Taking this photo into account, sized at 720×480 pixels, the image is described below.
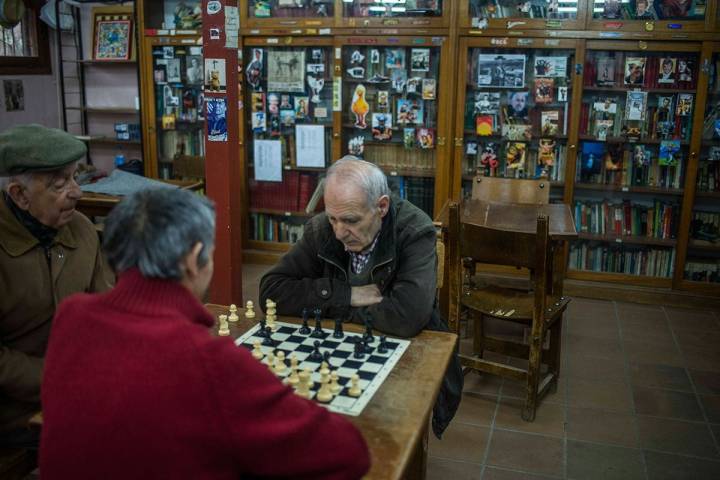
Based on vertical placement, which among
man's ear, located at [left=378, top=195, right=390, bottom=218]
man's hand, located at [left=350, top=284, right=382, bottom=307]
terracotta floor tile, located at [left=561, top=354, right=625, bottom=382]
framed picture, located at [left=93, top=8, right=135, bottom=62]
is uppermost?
framed picture, located at [left=93, top=8, right=135, bottom=62]

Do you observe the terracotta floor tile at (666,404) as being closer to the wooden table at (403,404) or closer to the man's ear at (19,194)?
the wooden table at (403,404)

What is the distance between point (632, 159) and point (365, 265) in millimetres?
3527

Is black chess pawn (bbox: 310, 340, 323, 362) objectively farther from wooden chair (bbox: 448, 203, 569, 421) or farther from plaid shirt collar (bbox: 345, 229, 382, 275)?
wooden chair (bbox: 448, 203, 569, 421)

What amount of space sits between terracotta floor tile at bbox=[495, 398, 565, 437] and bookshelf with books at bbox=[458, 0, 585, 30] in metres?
2.82

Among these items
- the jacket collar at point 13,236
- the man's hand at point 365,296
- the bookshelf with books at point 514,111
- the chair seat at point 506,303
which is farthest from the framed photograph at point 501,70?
the jacket collar at point 13,236

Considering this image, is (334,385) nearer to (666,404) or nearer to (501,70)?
(666,404)

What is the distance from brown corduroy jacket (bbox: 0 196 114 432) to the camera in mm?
2047

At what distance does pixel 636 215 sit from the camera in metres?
5.26

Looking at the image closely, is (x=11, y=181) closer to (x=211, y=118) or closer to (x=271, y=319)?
(x=271, y=319)

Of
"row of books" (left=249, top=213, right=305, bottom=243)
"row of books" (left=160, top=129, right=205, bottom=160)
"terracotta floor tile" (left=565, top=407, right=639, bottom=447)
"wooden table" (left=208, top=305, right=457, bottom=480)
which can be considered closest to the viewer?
"wooden table" (left=208, top=305, right=457, bottom=480)

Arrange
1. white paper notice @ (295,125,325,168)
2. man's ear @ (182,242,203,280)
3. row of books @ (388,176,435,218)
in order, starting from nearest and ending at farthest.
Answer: man's ear @ (182,242,203,280) → row of books @ (388,176,435,218) → white paper notice @ (295,125,325,168)

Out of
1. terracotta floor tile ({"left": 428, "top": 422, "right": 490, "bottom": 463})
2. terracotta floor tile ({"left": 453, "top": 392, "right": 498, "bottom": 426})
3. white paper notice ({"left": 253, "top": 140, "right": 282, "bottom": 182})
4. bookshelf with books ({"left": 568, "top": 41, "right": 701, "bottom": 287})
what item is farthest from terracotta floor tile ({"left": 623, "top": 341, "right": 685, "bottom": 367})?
white paper notice ({"left": 253, "top": 140, "right": 282, "bottom": 182})

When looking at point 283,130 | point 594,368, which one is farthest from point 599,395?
point 283,130

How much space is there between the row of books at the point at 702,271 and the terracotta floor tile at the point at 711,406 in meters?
1.73
